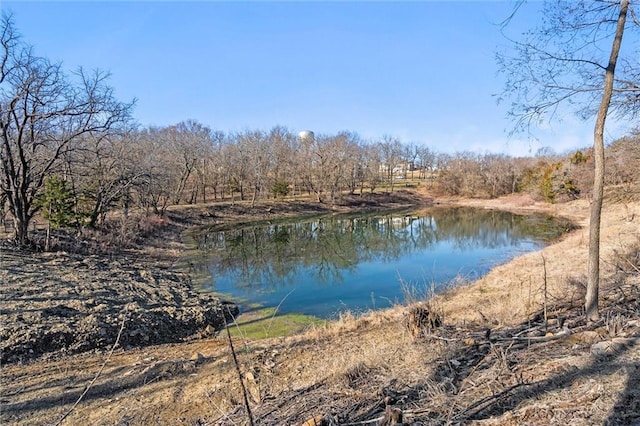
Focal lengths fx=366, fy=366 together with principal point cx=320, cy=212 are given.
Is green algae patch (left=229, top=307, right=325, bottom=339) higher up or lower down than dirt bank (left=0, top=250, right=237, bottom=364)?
lower down

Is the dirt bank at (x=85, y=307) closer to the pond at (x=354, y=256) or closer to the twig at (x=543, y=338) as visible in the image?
the pond at (x=354, y=256)

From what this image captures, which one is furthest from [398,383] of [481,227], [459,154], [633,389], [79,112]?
[459,154]

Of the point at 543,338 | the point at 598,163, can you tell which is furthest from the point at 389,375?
the point at 598,163

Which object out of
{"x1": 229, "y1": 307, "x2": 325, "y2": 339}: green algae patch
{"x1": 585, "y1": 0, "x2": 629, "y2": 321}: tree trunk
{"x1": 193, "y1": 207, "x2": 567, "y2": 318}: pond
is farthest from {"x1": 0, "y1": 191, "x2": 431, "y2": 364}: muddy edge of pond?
{"x1": 585, "y1": 0, "x2": 629, "y2": 321}: tree trunk

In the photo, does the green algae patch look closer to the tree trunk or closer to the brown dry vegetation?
the brown dry vegetation

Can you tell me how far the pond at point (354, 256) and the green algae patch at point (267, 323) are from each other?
1.72 ft

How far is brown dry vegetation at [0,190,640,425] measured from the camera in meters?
3.40

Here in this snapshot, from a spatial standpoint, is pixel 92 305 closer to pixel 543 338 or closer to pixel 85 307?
pixel 85 307

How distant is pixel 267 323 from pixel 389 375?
610cm

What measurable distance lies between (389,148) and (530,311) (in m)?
55.4

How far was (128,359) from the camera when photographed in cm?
682

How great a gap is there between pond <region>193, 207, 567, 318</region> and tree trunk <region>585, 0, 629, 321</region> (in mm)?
2270

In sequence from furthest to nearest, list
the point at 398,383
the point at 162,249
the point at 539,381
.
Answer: the point at 162,249, the point at 398,383, the point at 539,381

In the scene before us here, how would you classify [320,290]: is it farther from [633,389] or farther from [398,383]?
[633,389]
